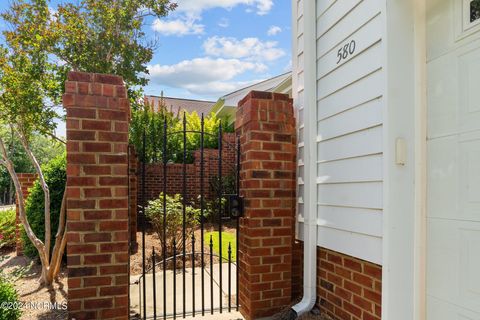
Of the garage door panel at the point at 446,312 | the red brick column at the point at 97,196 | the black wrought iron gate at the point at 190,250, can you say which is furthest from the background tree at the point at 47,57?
the garage door panel at the point at 446,312

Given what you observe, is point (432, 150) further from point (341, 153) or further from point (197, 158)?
point (197, 158)

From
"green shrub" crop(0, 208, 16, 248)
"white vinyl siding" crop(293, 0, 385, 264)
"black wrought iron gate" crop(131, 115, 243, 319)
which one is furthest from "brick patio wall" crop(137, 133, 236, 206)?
"white vinyl siding" crop(293, 0, 385, 264)

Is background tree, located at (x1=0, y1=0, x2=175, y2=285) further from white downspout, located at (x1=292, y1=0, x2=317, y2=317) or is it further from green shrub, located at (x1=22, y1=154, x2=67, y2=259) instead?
white downspout, located at (x1=292, y1=0, x2=317, y2=317)

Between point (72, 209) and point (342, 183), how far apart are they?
1917 millimetres

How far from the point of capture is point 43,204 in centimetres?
537

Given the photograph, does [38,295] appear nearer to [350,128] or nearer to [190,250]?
[190,250]

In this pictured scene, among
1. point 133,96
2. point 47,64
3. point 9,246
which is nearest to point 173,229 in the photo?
point 133,96

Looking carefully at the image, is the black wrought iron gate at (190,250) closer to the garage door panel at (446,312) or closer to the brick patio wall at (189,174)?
the brick patio wall at (189,174)

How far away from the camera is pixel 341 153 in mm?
2383

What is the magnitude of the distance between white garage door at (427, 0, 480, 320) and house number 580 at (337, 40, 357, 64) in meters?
0.50

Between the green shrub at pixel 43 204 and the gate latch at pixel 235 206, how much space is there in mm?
3705

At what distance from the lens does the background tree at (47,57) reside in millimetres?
4352

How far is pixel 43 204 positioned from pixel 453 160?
5722 mm

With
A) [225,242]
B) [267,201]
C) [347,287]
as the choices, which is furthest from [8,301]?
[225,242]
